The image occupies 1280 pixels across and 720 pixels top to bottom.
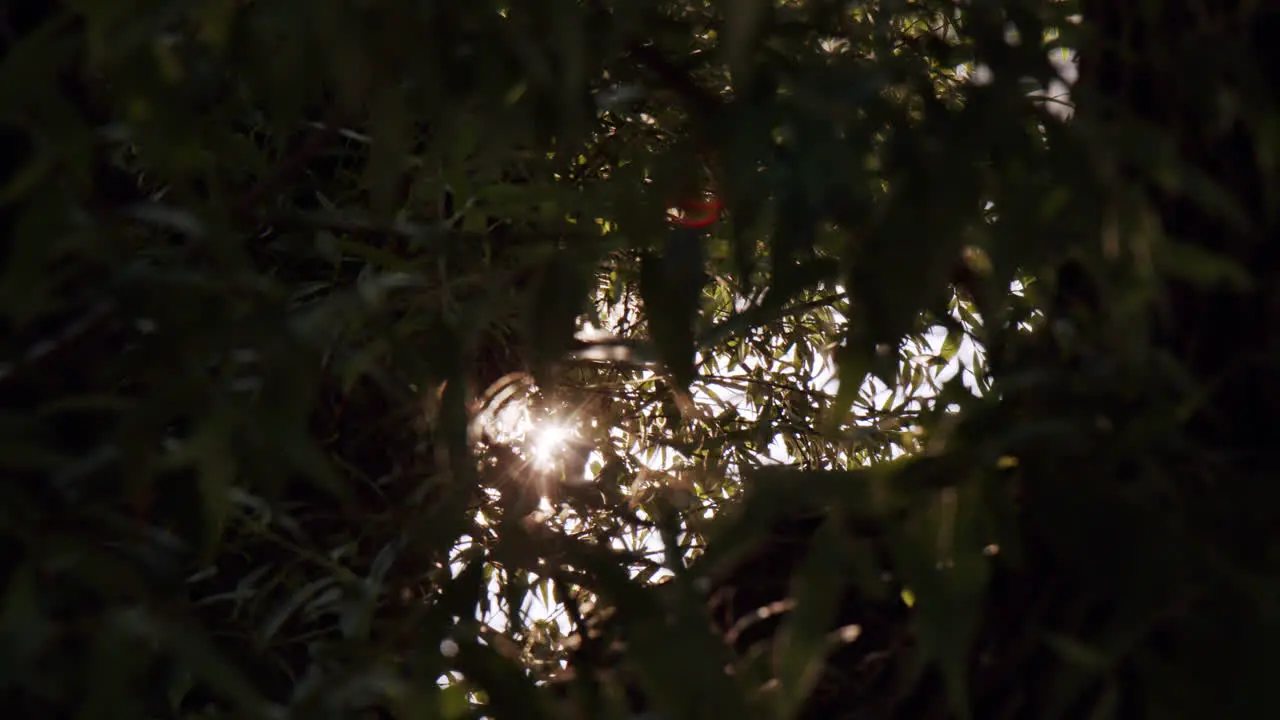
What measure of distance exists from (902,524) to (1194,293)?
0.81ft

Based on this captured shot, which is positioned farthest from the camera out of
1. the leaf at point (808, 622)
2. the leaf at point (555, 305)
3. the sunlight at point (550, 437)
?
the sunlight at point (550, 437)

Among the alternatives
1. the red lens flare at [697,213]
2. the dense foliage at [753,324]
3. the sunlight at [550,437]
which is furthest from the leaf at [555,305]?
the sunlight at [550,437]

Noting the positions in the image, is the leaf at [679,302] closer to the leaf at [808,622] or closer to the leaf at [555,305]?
the leaf at [555,305]

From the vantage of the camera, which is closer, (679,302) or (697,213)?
(679,302)

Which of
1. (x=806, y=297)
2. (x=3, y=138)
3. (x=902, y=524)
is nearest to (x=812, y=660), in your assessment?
(x=902, y=524)

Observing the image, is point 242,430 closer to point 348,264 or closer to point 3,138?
point 3,138

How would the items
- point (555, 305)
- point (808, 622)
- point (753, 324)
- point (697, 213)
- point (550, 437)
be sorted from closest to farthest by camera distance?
point (808, 622), point (555, 305), point (753, 324), point (697, 213), point (550, 437)

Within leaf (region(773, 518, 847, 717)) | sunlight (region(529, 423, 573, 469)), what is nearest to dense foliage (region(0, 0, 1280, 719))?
leaf (region(773, 518, 847, 717))

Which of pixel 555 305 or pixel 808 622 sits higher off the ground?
pixel 555 305

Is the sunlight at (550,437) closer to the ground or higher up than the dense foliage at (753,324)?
higher up

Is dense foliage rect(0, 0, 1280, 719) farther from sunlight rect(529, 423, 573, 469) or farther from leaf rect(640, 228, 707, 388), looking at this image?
sunlight rect(529, 423, 573, 469)

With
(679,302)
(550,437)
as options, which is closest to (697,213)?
(679,302)

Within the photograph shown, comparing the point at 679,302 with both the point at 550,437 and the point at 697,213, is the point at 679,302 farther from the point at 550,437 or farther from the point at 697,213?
the point at 550,437

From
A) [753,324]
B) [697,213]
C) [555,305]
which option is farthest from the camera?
[697,213]
